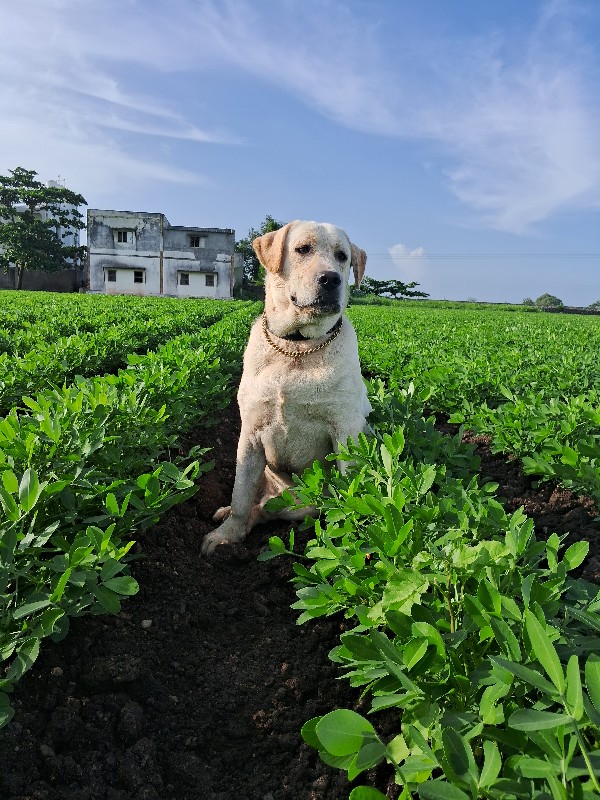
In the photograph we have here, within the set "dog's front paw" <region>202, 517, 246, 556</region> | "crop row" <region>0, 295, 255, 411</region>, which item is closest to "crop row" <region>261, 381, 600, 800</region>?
"dog's front paw" <region>202, 517, 246, 556</region>

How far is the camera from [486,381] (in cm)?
626

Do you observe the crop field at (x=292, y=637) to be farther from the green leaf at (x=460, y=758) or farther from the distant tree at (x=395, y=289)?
the distant tree at (x=395, y=289)

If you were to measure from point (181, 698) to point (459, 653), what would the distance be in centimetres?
122

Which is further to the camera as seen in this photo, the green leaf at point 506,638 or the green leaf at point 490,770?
the green leaf at point 506,638

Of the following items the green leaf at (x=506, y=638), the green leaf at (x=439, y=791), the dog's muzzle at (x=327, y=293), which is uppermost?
the dog's muzzle at (x=327, y=293)

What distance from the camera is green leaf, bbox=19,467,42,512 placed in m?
1.83

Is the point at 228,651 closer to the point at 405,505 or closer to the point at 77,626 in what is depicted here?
the point at 77,626

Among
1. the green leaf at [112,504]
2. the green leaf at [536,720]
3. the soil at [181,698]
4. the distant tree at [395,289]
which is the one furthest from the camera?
the distant tree at [395,289]

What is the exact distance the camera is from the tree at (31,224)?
4950cm

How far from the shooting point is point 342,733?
107 centimetres

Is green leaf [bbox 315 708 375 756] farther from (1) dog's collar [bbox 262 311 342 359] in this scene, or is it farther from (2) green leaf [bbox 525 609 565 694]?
(1) dog's collar [bbox 262 311 342 359]

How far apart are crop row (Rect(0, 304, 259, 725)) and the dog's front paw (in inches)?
24.7

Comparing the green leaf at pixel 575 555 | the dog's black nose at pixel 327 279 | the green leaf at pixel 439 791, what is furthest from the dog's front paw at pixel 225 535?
the green leaf at pixel 439 791

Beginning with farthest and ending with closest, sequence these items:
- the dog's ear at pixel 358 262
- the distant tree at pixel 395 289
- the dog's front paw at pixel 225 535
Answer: the distant tree at pixel 395 289, the dog's ear at pixel 358 262, the dog's front paw at pixel 225 535
